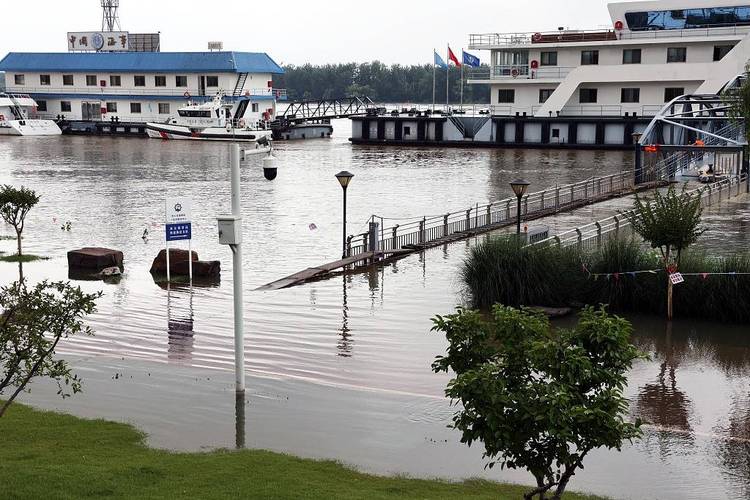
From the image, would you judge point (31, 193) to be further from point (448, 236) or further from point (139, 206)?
point (139, 206)

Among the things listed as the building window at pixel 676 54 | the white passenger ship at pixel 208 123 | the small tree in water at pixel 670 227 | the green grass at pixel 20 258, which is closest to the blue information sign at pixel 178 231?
the green grass at pixel 20 258

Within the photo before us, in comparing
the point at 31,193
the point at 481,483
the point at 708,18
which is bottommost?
the point at 481,483

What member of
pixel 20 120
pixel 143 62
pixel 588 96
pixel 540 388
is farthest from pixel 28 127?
pixel 540 388

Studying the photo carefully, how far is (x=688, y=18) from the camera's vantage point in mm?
75938

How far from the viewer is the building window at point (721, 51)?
7488 cm

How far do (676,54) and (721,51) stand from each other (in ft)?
10.6

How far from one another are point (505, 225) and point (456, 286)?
1023 cm

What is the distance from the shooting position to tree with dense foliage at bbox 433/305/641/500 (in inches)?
331

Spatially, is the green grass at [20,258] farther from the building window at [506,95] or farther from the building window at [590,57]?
the building window at [506,95]

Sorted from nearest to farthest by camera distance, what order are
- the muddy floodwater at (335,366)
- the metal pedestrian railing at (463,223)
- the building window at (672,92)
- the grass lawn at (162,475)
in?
the grass lawn at (162,475), the muddy floodwater at (335,366), the metal pedestrian railing at (463,223), the building window at (672,92)

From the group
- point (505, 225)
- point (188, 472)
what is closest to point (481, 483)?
point (188, 472)

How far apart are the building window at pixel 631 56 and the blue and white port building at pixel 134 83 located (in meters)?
36.1

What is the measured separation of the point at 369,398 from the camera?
49.0 ft

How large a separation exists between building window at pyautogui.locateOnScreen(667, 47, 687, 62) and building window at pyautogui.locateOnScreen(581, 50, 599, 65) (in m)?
5.71
